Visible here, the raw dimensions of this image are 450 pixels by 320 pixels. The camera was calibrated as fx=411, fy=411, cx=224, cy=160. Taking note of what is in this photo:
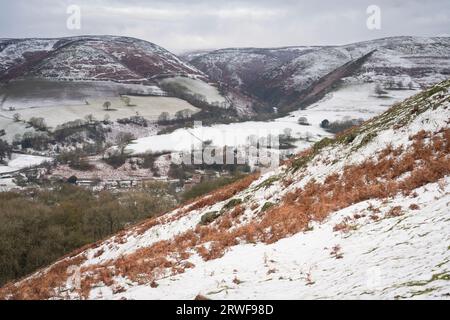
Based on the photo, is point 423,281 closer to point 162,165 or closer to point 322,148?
point 322,148

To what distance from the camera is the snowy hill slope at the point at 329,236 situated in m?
12.0

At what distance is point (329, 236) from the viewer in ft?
52.7

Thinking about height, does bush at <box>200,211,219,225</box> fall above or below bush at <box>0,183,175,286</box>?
above

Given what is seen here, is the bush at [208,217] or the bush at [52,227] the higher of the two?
the bush at [208,217]

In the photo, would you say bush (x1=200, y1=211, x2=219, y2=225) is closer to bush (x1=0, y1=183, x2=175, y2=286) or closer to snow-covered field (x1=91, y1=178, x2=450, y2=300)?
snow-covered field (x1=91, y1=178, x2=450, y2=300)

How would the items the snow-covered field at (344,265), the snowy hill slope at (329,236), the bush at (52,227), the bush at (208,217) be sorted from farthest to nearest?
1. the bush at (52,227)
2. the bush at (208,217)
3. the snowy hill slope at (329,236)
4. the snow-covered field at (344,265)

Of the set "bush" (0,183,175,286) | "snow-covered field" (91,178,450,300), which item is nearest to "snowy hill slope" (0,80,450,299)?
"snow-covered field" (91,178,450,300)

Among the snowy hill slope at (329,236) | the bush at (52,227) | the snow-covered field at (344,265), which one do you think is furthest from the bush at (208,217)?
the bush at (52,227)

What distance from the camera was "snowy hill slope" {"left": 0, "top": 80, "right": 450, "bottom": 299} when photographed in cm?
1205

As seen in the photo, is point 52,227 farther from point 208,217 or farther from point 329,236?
point 329,236

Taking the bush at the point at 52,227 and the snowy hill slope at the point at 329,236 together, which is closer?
the snowy hill slope at the point at 329,236

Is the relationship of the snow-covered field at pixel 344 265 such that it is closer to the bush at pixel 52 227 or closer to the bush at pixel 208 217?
the bush at pixel 208 217

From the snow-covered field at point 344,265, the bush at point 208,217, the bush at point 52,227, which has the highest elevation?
the snow-covered field at point 344,265

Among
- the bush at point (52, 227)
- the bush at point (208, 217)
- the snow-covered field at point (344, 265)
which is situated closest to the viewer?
the snow-covered field at point (344, 265)
